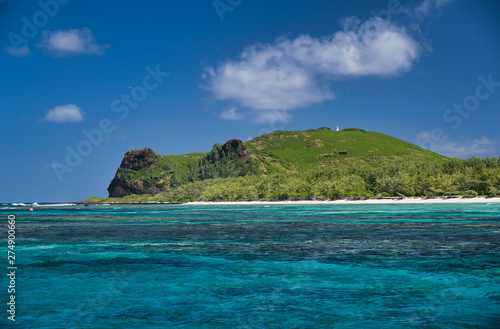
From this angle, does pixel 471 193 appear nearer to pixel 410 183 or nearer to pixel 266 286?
pixel 410 183

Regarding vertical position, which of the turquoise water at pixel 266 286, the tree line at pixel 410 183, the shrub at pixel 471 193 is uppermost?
the tree line at pixel 410 183

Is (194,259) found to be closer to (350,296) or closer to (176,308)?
(176,308)

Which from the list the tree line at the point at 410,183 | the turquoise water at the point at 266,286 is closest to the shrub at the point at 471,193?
the tree line at the point at 410,183

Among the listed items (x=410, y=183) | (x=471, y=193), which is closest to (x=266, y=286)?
(x=471, y=193)

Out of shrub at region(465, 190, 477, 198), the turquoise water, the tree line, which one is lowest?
the turquoise water

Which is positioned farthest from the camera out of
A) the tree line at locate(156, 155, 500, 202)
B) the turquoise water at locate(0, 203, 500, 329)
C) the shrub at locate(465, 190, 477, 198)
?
the tree line at locate(156, 155, 500, 202)

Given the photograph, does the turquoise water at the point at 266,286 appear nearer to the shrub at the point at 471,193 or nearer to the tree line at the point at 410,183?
the shrub at the point at 471,193

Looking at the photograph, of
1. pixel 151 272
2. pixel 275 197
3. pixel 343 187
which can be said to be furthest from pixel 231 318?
pixel 275 197

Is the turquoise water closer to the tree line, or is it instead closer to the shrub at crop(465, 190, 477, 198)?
the shrub at crop(465, 190, 477, 198)

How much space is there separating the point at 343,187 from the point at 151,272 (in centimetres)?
15497

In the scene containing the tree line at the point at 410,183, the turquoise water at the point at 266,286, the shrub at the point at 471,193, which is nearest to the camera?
the turquoise water at the point at 266,286

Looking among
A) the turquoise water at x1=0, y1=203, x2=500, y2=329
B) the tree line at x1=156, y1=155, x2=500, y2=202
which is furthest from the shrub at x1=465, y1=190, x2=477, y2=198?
the turquoise water at x1=0, y1=203, x2=500, y2=329

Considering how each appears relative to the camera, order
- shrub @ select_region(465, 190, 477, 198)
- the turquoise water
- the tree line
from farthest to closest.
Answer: the tree line < shrub @ select_region(465, 190, 477, 198) < the turquoise water

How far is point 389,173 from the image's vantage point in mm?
174375
